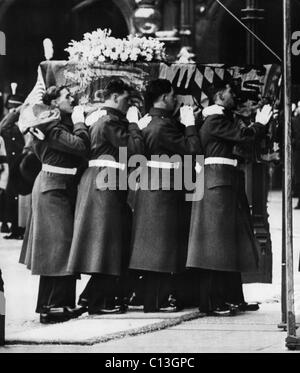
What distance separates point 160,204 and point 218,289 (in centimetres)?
82

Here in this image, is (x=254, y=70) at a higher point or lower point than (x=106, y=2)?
lower

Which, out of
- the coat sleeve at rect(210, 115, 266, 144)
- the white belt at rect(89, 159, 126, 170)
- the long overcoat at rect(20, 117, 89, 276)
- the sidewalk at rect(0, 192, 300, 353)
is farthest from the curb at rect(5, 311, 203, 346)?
the coat sleeve at rect(210, 115, 266, 144)

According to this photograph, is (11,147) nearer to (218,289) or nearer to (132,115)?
(132,115)

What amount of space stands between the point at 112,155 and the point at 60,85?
36.3 inches

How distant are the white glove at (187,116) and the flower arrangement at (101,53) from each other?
747mm

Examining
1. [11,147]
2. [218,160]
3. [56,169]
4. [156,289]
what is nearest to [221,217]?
[218,160]

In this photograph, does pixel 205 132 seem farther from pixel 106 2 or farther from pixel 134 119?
pixel 106 2

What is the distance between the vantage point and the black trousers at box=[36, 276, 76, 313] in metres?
11.6

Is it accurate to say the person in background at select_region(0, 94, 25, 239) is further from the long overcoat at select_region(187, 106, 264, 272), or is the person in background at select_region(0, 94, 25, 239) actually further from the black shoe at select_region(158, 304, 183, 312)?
the long overcoat at select_region(187, 106, 264, 272)

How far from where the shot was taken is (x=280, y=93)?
12469 millimetres
